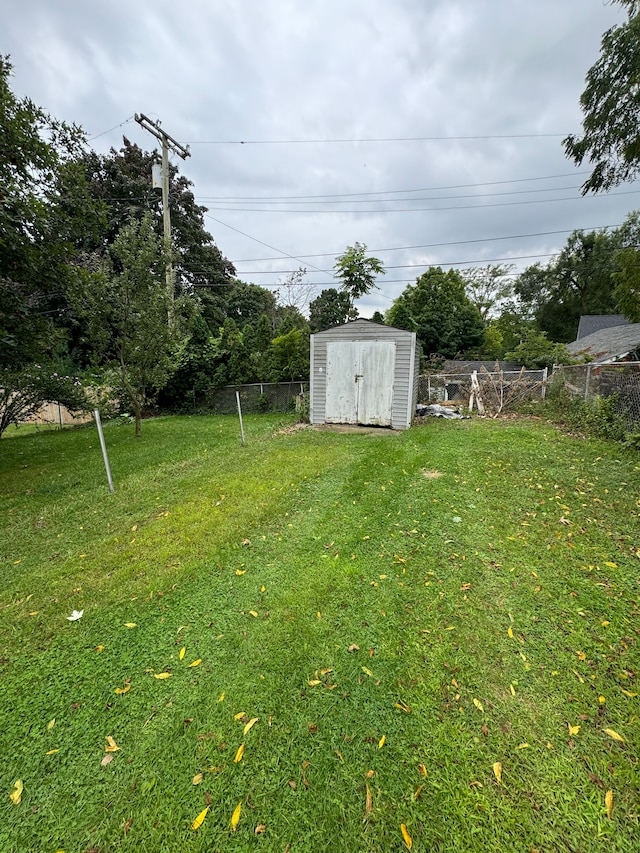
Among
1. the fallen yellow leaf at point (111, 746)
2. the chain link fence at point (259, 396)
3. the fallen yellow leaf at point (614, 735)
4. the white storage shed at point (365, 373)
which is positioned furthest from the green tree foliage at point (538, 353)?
the fallen yellow leaf at point (111, 746)

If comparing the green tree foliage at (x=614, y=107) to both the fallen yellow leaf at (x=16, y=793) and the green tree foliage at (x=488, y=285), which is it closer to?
the fallen yellow leaf at (x=16, y=793)

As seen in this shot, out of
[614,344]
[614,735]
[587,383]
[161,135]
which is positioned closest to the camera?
[614,735]

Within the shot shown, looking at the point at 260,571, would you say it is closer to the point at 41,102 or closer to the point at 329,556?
the point at 329,556

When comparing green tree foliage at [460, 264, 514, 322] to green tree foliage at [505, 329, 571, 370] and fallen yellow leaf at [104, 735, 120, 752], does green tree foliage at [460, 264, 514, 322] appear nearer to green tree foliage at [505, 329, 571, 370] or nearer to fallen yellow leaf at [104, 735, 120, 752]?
green tree foliage at [505, 329, 571, 370]

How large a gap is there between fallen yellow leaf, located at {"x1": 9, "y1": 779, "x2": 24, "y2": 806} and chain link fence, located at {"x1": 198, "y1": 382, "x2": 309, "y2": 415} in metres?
10.6

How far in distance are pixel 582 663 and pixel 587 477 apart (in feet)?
10.5

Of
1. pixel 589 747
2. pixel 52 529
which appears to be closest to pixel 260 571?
pixel 589 747

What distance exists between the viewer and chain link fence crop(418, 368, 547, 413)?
9.88 metres

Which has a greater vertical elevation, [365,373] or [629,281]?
[629,281]

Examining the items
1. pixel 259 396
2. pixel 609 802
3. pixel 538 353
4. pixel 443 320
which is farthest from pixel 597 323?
pixel 609 802

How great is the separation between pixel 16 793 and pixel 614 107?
13593 mm

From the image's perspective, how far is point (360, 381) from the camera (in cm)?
828

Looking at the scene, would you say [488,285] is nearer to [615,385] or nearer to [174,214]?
[174,214]

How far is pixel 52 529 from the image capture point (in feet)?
12.3
